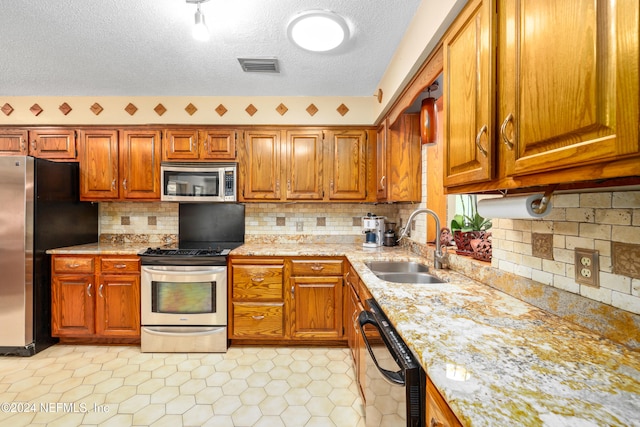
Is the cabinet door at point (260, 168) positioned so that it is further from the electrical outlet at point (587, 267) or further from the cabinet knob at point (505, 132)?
the electrical outlet at point (587, 267)

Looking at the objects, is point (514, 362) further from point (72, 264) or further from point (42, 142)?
point (42, 142)

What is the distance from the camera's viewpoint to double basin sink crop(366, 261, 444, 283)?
1871mm

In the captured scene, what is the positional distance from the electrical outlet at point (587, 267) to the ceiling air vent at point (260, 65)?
2.26 m

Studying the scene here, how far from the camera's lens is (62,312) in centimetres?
266

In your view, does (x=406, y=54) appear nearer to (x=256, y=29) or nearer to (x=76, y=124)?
(x=256, y=29)

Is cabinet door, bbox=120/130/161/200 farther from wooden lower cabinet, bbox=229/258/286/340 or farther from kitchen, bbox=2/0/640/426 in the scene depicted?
wooden lower cabinet, bbox=229/258/286/340

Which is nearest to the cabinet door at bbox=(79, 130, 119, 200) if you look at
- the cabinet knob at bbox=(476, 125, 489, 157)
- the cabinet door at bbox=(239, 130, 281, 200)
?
the cabinet door at bbox=(239, 130, 281, 200)

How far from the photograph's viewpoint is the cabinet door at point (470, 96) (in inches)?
39.2

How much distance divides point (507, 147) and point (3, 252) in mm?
3710

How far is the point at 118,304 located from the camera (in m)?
2.65

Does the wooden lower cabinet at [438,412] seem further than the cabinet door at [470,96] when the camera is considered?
No

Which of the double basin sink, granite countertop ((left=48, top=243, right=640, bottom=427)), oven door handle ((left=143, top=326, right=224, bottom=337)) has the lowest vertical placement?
oven door handle ((left=143, top=326, right=224, bottom=337))

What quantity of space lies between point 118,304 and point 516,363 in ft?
10.1

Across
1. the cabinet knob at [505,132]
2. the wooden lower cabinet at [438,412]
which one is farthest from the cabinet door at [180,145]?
the wooden lower cabinet at [438,412]
